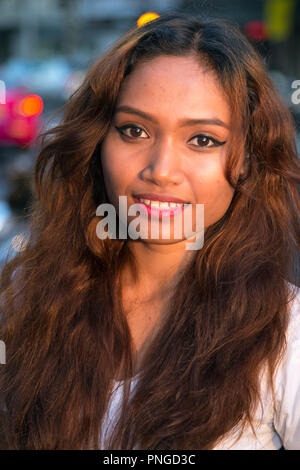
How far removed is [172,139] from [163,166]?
85 mm

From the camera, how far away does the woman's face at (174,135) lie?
169cm

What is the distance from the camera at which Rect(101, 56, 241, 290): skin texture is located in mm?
1689

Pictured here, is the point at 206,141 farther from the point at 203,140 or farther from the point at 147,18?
the point at 147,18

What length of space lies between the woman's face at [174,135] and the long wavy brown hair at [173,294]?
1.6 inches

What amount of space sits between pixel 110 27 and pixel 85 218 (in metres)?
33.9

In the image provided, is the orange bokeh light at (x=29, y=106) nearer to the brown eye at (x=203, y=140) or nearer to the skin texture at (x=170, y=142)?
the skin texture at (x=170, y=142)

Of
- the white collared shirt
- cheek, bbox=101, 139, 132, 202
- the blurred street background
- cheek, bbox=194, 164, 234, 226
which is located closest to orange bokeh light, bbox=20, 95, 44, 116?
the blurred street background

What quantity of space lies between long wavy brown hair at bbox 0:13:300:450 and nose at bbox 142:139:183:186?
155mm

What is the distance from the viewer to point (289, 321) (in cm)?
167

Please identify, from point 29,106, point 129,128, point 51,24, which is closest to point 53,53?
point 51,24

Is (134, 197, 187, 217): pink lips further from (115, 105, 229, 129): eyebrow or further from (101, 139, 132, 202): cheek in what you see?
(115, 105, 229, 129): eyebrow

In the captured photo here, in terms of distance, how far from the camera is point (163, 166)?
5.49 ft

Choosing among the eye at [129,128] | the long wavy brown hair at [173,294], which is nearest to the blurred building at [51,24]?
the long wavy brown hair at [173,294]
